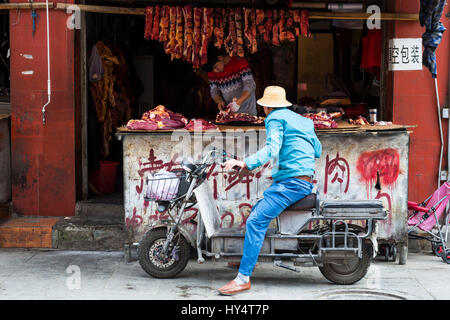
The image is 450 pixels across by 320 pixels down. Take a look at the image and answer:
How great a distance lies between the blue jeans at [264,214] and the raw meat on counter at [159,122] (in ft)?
5.39

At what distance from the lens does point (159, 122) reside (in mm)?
7148

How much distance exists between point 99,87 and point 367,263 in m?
4.99

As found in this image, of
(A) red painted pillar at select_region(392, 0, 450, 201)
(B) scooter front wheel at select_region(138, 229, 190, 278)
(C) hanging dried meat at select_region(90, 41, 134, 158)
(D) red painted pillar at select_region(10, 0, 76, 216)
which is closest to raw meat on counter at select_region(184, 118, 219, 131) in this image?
(B) scooter front wheel at select_region(138, 229, 190, 278)

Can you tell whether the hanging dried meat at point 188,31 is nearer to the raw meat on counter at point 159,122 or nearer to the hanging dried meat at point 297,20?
the raw meat on counter at point 159,122

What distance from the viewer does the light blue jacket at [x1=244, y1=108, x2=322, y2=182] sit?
602 centimetres

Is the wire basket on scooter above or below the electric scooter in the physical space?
above

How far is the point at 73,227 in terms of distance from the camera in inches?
314

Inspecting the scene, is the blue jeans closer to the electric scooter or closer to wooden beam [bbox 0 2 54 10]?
the electric scooter

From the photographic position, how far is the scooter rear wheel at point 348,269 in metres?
6.34

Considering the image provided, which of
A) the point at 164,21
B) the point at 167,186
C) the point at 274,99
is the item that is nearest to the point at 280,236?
the point at 167,186

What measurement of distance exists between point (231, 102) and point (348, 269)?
3.14 metres
